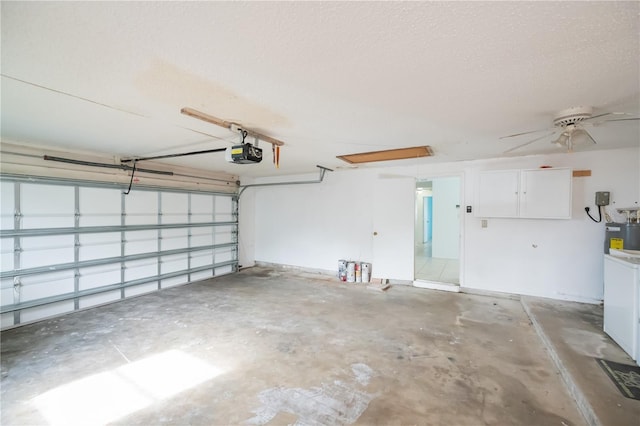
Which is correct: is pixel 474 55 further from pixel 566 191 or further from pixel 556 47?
pixel 566 191

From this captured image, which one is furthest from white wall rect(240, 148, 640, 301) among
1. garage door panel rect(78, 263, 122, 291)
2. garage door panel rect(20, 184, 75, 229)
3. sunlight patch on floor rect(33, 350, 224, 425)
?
sunlight patch on floor rect(33, 350, 224, 425)

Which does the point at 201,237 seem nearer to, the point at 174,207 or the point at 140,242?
the point at 174,207

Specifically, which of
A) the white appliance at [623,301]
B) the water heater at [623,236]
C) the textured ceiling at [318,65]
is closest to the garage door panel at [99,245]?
the textured ceiling at [318,65]

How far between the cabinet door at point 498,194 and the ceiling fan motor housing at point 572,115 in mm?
1909

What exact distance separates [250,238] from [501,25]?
259 inches

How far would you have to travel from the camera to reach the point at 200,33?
1.31m

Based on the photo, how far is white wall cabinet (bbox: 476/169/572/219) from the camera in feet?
12.4

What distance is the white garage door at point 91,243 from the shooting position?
344 centimetres

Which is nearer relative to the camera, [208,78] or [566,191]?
[208,78]

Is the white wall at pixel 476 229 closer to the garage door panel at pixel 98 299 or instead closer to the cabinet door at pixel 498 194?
the cabinet door at pixel 498 194

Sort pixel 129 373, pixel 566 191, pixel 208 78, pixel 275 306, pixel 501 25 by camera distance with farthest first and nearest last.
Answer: pixel 275 306 → pixel 566 191 → pixel 129 373 → pixel 208 78 → pixel 501 25

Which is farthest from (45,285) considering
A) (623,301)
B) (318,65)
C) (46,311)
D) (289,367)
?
(623,301)

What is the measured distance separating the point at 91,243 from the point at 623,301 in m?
6.49

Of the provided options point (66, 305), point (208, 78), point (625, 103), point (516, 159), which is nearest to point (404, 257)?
point (516, 159)
